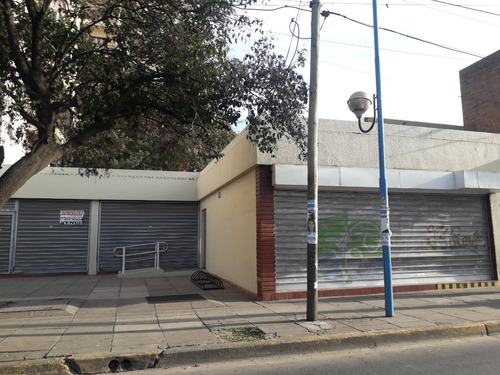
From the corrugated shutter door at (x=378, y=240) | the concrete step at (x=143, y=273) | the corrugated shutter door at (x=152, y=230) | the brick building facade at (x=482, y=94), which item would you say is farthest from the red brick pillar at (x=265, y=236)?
the brick building facade at (x=482, y=94)

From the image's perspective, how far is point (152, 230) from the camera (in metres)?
16.1

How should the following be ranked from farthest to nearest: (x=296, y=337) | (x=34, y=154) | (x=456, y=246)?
(x=456, y=246) < (x=34, y=154) < (x=296, y=337)

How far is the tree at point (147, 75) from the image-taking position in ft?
25.3

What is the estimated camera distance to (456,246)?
35.3 ft

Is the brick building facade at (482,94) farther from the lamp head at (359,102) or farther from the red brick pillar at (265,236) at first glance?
the red brick pillar at (265,236)

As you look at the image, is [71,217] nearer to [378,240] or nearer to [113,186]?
[113,186]

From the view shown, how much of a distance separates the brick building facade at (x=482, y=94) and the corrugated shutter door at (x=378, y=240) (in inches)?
283

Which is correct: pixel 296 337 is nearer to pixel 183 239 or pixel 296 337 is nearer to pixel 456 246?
pixel 456 246

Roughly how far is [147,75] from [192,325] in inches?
219

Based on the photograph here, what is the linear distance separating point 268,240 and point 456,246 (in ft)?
17.8

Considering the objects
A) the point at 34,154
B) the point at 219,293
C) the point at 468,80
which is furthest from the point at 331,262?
the point at 468,80

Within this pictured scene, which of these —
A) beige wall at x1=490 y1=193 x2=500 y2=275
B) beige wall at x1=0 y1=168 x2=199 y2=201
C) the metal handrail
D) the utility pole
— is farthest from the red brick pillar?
beige wall at x1=0 y1=168 x2=199 y2=201

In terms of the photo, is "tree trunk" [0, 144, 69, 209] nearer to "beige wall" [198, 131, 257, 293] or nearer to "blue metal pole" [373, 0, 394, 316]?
"beige wall" [198, 131, 257, 293]

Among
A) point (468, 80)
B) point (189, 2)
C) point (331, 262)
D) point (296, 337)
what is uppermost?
point (468, 80)
